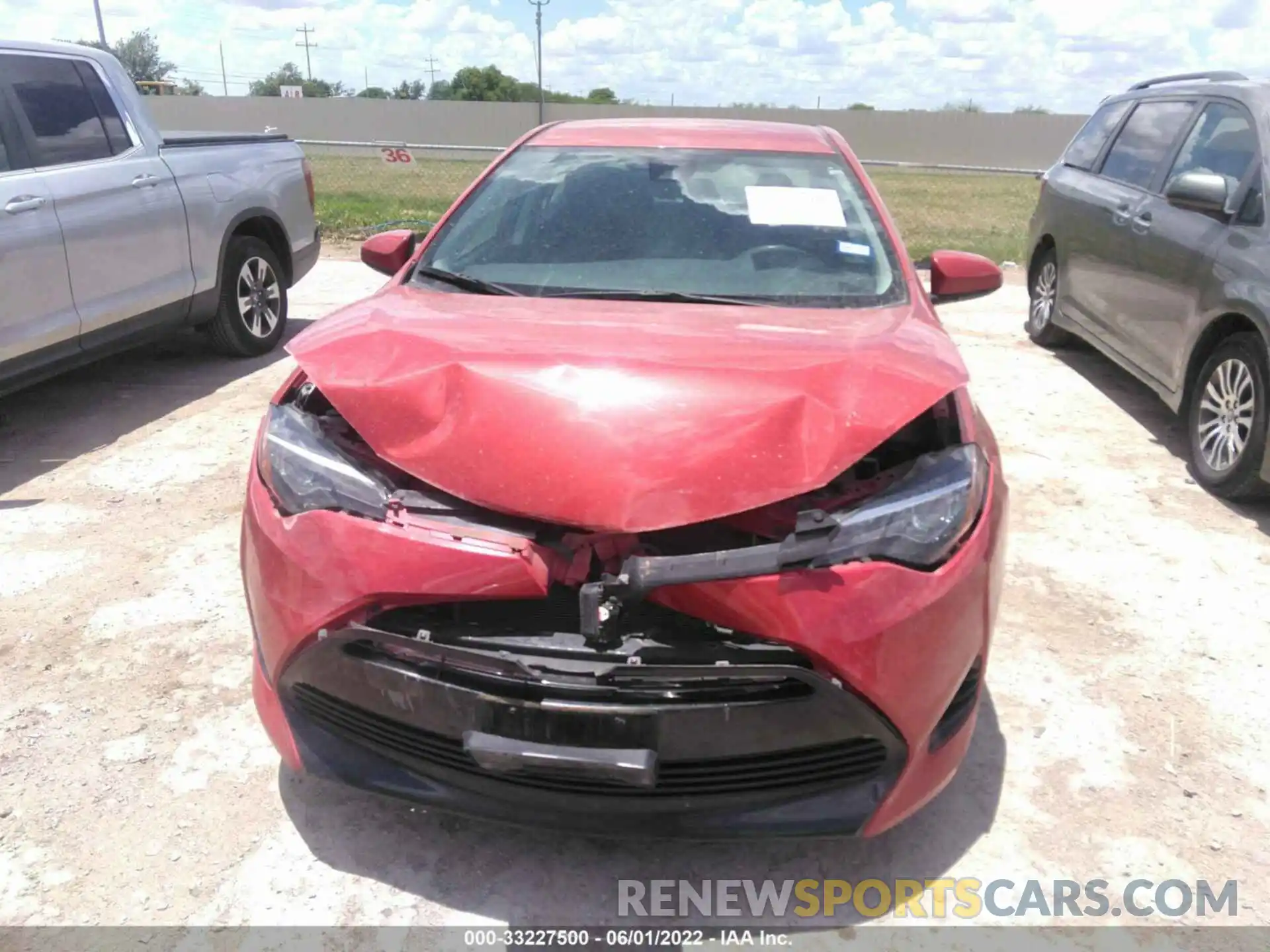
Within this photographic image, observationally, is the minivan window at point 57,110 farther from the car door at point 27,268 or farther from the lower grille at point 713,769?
the lower grille at point 713,769

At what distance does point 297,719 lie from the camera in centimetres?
218

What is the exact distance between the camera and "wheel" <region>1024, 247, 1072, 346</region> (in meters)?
7.06

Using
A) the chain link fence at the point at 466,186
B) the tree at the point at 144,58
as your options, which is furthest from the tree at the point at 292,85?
the chain link fence at the point at 466,186

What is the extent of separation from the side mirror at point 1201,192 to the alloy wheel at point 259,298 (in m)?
5.35

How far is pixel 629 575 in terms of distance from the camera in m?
1.84

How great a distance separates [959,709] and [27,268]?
14.8ft

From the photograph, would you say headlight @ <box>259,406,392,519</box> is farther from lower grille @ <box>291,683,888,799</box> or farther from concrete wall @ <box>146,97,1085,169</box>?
concrete wall @ <box>146,97,1085,169</box>

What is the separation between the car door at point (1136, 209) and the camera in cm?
546

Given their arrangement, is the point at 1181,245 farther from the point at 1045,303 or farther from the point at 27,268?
the point at 27,268

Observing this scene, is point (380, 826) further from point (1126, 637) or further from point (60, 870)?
point (1126, 637)

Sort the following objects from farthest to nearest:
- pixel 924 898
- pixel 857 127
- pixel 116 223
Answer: pixel 857 127 → pixel 116 223 → pixel 924 898

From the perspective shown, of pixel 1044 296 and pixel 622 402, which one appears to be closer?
pixel 622 402

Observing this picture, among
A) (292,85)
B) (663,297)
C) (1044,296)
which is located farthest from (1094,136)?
(292,85)

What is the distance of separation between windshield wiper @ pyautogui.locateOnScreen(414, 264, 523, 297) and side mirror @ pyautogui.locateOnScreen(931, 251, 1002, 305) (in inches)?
65.2
